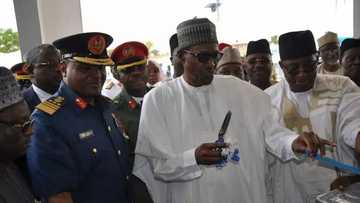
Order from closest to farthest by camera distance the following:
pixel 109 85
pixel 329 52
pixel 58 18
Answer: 1. pixel 329 52
2. pixel 109 85
3. pixel 58 18

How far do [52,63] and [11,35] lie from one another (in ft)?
8.03

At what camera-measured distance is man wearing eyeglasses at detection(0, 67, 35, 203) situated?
1.29 meters

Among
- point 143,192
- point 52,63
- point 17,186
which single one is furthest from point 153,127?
point 52,63

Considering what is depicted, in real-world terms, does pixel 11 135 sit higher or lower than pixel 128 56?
lower

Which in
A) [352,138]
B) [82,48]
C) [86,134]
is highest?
[82,48]

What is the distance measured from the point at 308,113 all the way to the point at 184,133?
34.4 inches

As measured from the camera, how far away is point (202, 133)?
6.46 ft

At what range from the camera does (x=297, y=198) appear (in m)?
2.29

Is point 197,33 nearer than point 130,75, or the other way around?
point 197,33

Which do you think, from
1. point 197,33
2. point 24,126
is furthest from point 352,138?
point 24,126

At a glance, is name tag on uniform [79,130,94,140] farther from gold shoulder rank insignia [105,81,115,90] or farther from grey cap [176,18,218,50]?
gold shoulder rank insignia [105,81,115,90]

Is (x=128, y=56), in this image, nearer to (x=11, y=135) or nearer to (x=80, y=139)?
(x=80, y=139)

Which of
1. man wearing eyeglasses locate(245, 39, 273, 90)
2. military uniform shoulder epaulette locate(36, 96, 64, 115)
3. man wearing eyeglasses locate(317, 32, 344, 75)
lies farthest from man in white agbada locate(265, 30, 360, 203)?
man wearing eyeglasses locate(317, 32, 344, 75)

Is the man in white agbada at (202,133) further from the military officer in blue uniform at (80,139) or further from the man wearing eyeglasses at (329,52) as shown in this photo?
the man wearing eyeglasses at (329,52)
